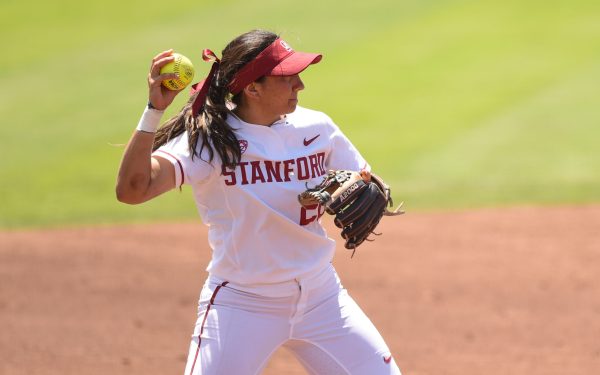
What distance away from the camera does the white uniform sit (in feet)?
12.8

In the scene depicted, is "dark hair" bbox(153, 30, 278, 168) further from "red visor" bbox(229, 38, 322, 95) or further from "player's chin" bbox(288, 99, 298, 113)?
"player's chin" bbox(288, 99, 298, 113)

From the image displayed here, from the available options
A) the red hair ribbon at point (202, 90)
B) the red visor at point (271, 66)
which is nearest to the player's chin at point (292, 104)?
the red visor at point (271, 66)

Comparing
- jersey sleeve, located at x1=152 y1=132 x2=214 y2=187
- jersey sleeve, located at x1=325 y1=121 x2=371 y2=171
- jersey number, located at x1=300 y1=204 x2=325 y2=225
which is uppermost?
jersey sleeve, located at x1=152 y1=132 x2=214 y2=187

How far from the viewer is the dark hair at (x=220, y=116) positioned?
3918 millimetres

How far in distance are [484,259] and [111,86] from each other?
7.57 metres

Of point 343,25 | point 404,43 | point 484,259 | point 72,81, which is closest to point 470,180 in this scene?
point 484,259

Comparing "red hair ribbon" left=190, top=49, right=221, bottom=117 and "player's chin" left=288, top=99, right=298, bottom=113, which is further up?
"red hair ribbon" left=190, top=49, right=221, bottom=117

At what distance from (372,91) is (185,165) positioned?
10460 mm

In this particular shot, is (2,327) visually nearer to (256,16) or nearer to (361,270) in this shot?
(361,270)

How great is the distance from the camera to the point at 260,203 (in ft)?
12.9

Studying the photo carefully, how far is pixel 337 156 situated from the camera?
4316 mm

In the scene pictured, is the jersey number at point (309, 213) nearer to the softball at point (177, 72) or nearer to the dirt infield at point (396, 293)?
the softball at point (177, 72)

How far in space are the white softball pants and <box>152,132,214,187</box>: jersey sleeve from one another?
0.44 m

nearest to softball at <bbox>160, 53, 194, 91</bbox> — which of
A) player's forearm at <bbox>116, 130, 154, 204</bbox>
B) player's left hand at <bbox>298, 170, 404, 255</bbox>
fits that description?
player's forearm at <bbox>116, 130, 154, 204</bbox>
